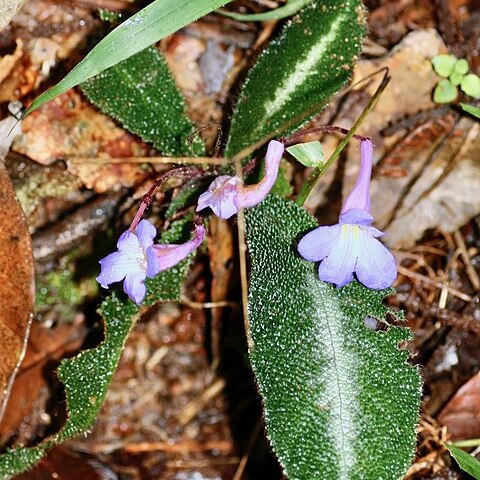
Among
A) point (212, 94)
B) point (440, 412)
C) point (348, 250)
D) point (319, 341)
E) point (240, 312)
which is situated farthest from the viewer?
point (212, 94)

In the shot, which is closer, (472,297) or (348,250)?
(348,250)

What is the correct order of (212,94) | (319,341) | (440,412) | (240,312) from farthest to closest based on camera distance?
(212,94)
(240,312)
(440,412)
(319,341)

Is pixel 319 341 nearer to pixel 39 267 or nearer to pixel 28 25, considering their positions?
pixel 39 267

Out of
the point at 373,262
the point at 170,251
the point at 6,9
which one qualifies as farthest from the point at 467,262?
the point at 6,9

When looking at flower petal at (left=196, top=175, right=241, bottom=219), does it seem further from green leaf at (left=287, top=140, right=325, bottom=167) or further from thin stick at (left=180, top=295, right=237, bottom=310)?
thin stick at (left=180, top=295, right=237, bottom=310)

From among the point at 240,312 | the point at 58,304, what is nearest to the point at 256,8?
the point at 240,312

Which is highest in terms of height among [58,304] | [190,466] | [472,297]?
[58,304]

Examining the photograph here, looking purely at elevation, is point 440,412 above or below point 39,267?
below

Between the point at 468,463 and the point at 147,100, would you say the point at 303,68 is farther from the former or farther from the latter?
the point at 468,463
